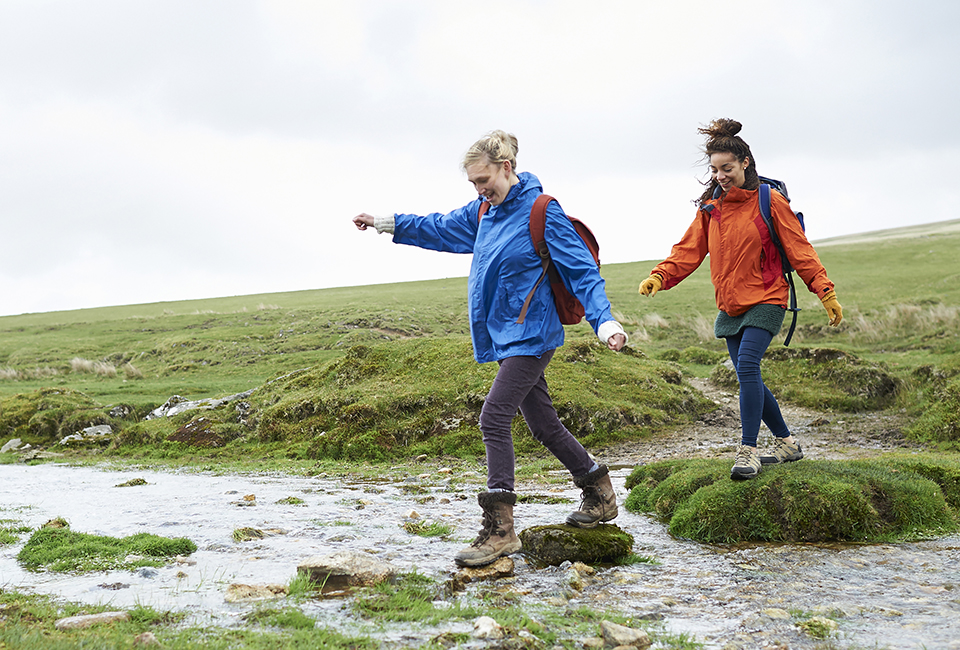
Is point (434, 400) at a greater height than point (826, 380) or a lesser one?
greater

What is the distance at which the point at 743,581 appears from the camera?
498cm

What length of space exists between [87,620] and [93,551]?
222cm

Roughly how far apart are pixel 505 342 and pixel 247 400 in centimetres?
1200

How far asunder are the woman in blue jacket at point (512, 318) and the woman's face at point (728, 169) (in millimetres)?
1995

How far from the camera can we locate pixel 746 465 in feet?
21.5

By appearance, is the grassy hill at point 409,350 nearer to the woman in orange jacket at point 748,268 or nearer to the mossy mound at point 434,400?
the mossy mound at point 434,400

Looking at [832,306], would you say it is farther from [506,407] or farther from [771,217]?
[506,407]

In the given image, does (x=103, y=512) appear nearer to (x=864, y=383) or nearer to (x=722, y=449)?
(x=722, y=449)

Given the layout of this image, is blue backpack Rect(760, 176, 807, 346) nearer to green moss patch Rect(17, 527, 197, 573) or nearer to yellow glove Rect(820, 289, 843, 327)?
yellow glove Rect(820, 289, 843, 327)

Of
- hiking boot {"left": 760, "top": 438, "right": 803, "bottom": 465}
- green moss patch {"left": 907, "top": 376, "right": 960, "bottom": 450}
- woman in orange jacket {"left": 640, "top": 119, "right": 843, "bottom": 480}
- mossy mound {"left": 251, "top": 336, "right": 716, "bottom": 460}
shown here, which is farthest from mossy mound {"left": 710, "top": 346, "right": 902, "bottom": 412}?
woman in orange jacket {"left": 640, "top": 119, "right": 843, "bottom": 480}

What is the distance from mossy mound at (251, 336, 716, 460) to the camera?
42.6ft

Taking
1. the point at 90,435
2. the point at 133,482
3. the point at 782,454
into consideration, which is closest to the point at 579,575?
the point at 782,454

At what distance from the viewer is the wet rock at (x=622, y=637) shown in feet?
12.2

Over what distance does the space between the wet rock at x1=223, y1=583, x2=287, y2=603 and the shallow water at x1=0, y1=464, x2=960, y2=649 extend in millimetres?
87
